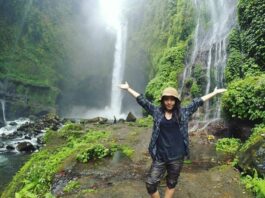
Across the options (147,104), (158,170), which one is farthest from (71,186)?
(147,104)

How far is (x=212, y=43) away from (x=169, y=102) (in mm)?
16494

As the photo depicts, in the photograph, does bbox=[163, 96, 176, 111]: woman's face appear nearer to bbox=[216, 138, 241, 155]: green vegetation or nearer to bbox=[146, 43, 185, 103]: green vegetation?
bbox=[216, 138, 241, 155]: green vegetation

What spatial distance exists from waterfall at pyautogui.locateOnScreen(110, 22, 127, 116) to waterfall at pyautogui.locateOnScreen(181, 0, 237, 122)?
51.9ft

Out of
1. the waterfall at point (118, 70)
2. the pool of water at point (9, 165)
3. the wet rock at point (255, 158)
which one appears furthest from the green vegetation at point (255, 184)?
the waterfall at point (118, 70)

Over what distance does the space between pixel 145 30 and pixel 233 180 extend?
103 feet

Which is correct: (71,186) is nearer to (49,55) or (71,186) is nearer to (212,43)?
(212,43)

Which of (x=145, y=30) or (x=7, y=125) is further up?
(x=145, y=30)

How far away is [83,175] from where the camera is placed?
30.1 feet

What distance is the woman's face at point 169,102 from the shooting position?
5.30 meters

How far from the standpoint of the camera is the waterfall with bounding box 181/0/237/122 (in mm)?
18422

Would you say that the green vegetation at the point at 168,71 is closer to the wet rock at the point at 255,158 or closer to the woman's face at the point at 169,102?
the wet rock at the point at 255,158

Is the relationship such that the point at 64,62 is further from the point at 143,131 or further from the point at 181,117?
the point at 181,117

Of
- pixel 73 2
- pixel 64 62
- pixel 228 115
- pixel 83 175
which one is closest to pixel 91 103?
pixel 64 62

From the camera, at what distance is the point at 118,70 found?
4188 cm
